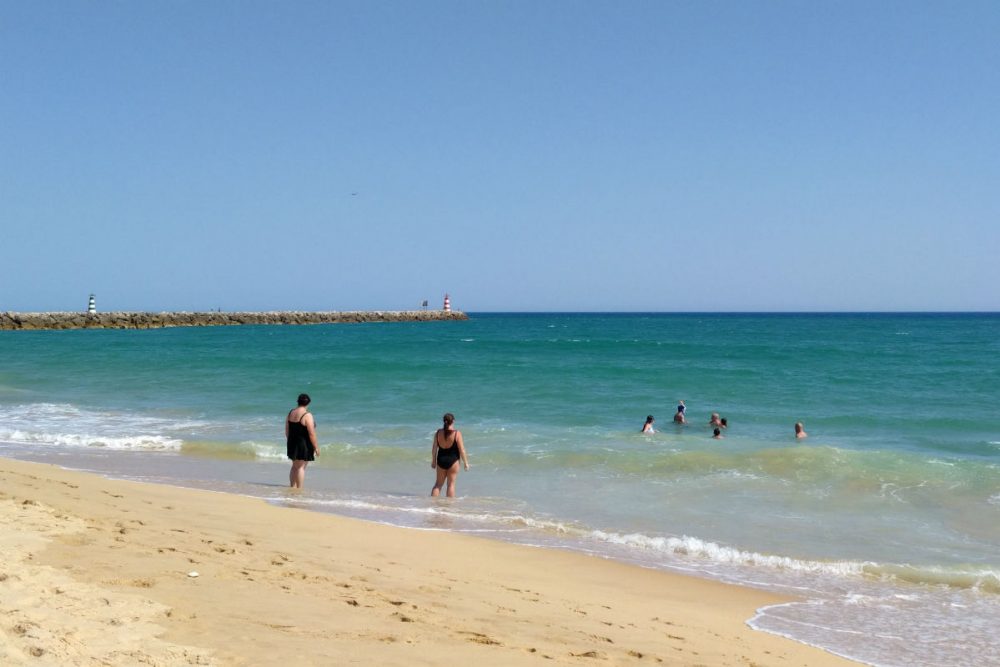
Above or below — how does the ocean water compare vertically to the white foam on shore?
above

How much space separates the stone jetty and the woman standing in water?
71410mm

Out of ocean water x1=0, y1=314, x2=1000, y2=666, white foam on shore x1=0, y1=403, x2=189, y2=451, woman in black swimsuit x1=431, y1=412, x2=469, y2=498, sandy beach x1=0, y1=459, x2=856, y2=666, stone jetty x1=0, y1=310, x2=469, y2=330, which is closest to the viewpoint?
sandy beach x1=0, y1=459, x2=856, y2=666

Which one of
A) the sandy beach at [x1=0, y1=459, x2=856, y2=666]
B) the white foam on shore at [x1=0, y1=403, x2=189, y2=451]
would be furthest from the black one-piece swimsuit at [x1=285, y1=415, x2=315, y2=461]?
the white foam on shore at [x1=0, y1=403, x2=189, y2=451]

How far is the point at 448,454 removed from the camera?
36.0ft

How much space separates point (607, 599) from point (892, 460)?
9.54 meters

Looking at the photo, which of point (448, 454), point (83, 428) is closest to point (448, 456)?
point (448, 454)

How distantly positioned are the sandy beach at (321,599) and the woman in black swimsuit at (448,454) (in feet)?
8.02

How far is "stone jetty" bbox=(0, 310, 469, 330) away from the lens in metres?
72.5

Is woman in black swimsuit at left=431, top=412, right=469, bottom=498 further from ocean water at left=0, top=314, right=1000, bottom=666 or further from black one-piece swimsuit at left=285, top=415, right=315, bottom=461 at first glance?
black one-piece swimsuit at left=285, top=415, right=315, bottom=461

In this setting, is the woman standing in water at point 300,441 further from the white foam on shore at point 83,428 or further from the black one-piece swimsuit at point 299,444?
the white foam on shore at point 83,428

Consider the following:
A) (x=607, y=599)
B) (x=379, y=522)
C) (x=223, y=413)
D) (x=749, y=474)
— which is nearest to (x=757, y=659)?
(x=607, y=599)

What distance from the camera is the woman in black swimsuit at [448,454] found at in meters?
11.0

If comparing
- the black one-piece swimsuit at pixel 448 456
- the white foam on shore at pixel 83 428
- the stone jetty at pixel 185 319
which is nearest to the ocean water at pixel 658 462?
the white foam on shore at pixel 83 428

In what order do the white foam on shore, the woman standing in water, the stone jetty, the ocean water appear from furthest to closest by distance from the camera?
1. the stone jetty
2. the white foam on shore
3. the woman standing in water
4. the ocean water
